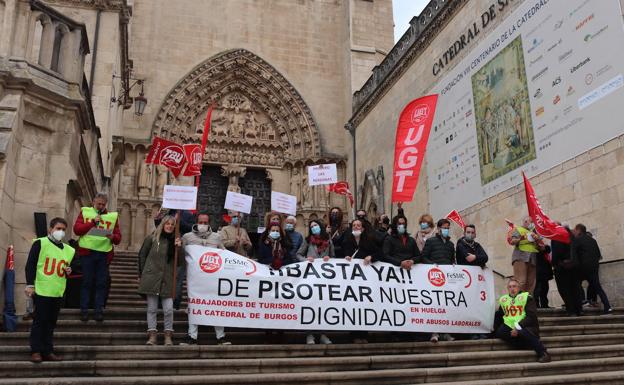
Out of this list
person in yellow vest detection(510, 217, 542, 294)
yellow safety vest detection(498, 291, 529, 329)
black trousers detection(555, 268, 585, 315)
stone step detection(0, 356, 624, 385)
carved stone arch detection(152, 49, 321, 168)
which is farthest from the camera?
carved stone arch detection(152, 49, 321, 168)

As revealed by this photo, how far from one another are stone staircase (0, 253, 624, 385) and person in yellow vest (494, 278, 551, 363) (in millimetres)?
149

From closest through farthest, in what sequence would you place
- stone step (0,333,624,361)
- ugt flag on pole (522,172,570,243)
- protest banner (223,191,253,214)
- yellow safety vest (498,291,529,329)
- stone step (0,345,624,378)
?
1. stone step (0,345,624,378)
2. stone step (0,333,624,361)
3. yellow safety vest (498,291,529,329)
4. ugt flag on pole (522,172,570,243)
5. protest banner (223,191,253,214)

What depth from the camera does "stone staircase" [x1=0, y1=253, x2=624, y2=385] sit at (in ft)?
17.6

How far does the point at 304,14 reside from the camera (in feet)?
71.4

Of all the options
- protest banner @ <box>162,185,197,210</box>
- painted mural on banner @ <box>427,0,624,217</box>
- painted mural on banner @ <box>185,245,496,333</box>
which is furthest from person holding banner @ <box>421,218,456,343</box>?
painted mural on banner @ <box>427,0,624,217</box>

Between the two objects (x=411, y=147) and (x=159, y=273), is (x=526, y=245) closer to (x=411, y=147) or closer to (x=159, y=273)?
(x=411, y=147)

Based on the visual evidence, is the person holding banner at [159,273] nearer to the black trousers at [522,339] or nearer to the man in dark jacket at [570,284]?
the black trousers at [522,339]

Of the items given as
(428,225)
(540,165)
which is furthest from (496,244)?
(428,225)

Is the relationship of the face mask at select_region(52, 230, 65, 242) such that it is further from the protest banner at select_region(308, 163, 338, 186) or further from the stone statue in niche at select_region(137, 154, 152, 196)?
the stone statue in niche at select_region(137, 154, 152, 196)

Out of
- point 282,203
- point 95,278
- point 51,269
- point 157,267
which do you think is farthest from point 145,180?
point 51,269

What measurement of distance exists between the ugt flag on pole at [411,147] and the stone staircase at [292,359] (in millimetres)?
2433

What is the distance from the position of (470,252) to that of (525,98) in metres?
4.72

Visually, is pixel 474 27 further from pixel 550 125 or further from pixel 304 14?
pixel 304 14

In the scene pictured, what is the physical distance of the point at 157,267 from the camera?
21.4 ft
